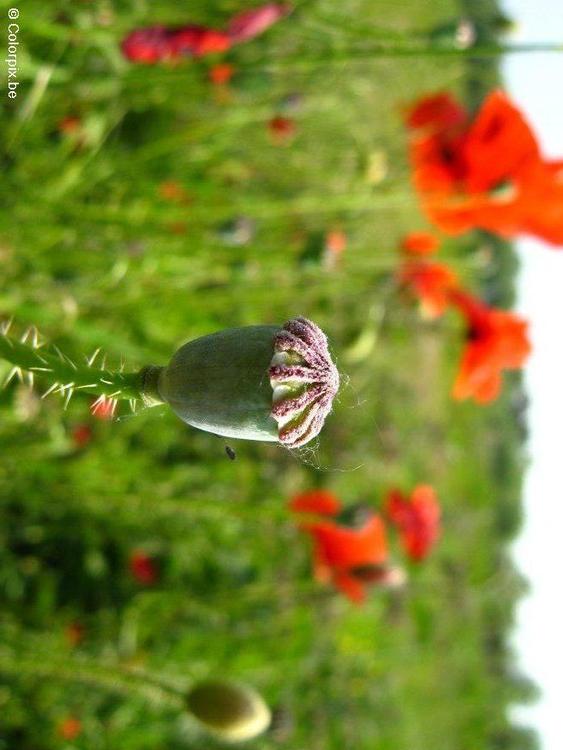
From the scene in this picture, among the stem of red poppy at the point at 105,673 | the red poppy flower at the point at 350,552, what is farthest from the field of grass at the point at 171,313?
the red poppy flower at the point at 350,552

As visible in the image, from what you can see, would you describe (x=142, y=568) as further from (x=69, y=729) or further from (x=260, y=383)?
(x=260, y=383)

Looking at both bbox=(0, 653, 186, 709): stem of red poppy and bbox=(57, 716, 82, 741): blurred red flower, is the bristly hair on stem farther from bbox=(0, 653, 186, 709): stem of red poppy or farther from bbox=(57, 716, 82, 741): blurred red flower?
bbox=(57, 716, 82, 741): blurred red flower

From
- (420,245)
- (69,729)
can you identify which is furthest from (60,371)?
(420,245)

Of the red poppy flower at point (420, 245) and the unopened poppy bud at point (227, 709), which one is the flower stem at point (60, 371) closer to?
the unopened poppy bud at point (227, 709)

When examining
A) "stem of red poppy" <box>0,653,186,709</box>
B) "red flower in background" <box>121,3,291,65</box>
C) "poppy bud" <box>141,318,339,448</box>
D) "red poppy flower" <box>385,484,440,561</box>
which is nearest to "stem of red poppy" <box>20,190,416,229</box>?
"red flower in background" <box>121,3,291,65</box>

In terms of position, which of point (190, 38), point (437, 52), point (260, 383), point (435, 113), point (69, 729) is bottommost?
point (260, 383)

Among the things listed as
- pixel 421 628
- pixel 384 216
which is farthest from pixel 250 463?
pixel 421 628
